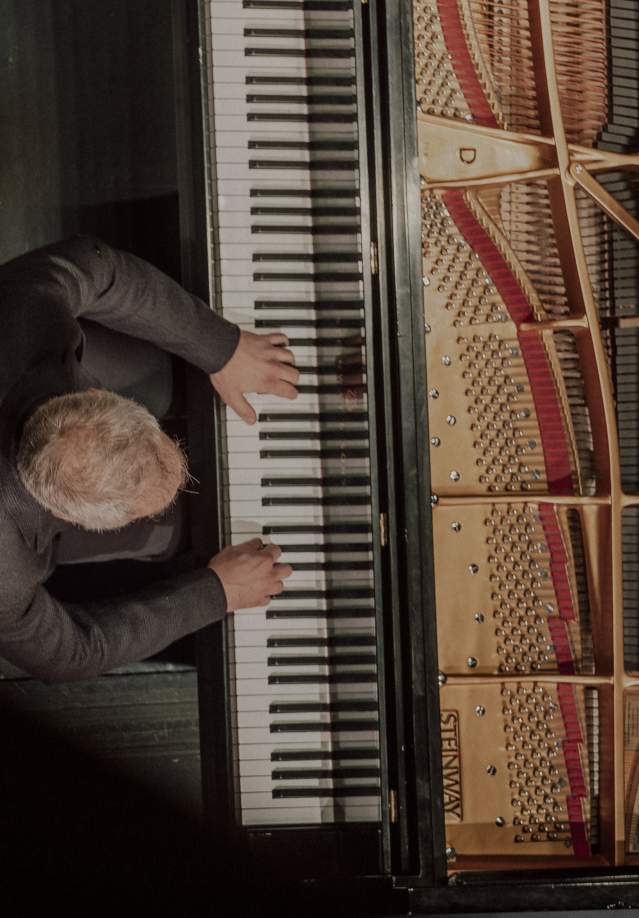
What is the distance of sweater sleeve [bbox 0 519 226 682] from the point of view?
163cm

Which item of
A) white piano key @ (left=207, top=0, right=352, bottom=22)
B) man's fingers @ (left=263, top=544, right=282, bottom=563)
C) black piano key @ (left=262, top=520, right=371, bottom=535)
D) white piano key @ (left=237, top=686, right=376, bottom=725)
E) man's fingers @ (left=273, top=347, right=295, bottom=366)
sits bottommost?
white piano key @ (left=237, top=686, right=376, bottom=725)

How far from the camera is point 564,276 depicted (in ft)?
6.70

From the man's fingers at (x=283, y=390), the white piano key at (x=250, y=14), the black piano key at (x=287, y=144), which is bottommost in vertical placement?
the man's fingers at (x=283, y=390)

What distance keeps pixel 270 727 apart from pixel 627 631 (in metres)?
0.90

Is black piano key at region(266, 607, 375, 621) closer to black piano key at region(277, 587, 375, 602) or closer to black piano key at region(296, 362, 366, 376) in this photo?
black piano key at region(277, 587, 375, 602)

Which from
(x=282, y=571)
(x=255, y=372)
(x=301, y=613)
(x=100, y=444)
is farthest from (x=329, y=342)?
(x=100, y=444)

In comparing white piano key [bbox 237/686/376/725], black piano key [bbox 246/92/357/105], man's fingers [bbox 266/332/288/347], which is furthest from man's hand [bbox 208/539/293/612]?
black piano key [bbox 246/92/357/105]

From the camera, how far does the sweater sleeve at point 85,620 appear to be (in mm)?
1628

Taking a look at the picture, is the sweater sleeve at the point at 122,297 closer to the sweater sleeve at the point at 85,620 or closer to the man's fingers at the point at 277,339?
the man's fingers at the point at 277,339

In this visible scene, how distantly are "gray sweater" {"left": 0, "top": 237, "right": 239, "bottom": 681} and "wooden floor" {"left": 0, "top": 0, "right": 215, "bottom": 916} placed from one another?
2.63ft

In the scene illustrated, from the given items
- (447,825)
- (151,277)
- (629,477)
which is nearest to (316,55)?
(151,277)

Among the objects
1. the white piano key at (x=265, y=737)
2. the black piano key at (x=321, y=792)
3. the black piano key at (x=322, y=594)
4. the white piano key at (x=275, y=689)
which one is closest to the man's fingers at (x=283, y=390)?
the black piano key at (x=322, y=594)

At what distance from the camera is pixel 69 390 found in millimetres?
1673

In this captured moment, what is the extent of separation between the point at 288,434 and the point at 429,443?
0.43 m
